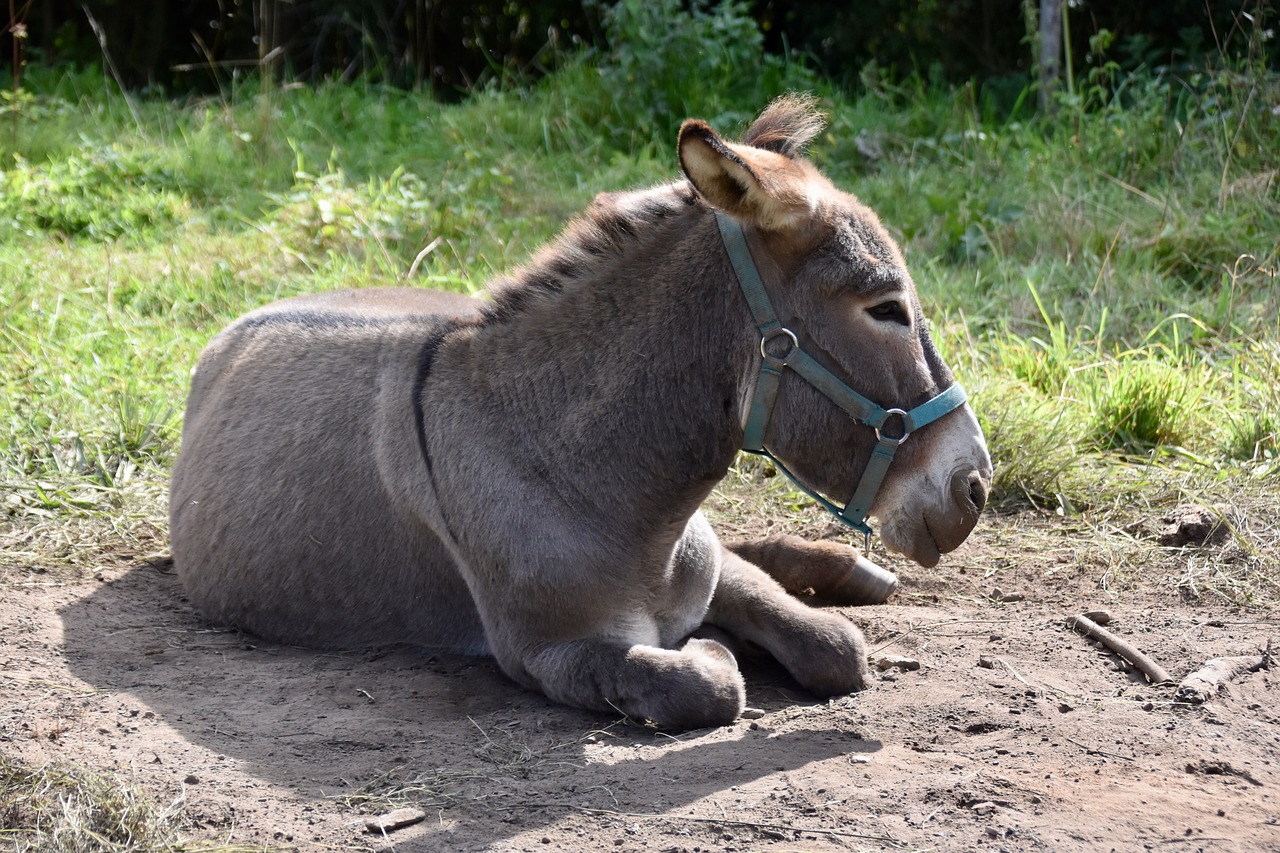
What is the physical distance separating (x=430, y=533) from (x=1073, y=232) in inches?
181

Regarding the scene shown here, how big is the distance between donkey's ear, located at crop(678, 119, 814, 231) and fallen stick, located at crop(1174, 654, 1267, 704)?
5.15 feet

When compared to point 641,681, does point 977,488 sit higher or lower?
higher

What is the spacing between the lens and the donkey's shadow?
277cm

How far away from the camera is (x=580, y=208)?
301 inches

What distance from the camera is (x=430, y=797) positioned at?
275 cm

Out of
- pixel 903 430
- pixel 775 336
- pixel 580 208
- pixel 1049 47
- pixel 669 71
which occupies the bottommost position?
pixel 580 208

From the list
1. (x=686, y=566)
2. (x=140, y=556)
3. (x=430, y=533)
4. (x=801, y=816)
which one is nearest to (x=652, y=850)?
(x=801, y=816)

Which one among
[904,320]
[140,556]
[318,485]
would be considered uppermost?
[904,320]

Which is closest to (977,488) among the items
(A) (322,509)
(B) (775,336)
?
(B) (775,336)

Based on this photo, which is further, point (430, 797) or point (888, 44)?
point (888, 44)

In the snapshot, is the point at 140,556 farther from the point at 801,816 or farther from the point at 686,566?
the point at 801,816

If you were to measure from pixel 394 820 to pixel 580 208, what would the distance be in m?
5.50

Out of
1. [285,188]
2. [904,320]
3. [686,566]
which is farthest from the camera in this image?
[285,188]

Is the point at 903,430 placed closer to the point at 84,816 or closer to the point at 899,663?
the point at 899,663
